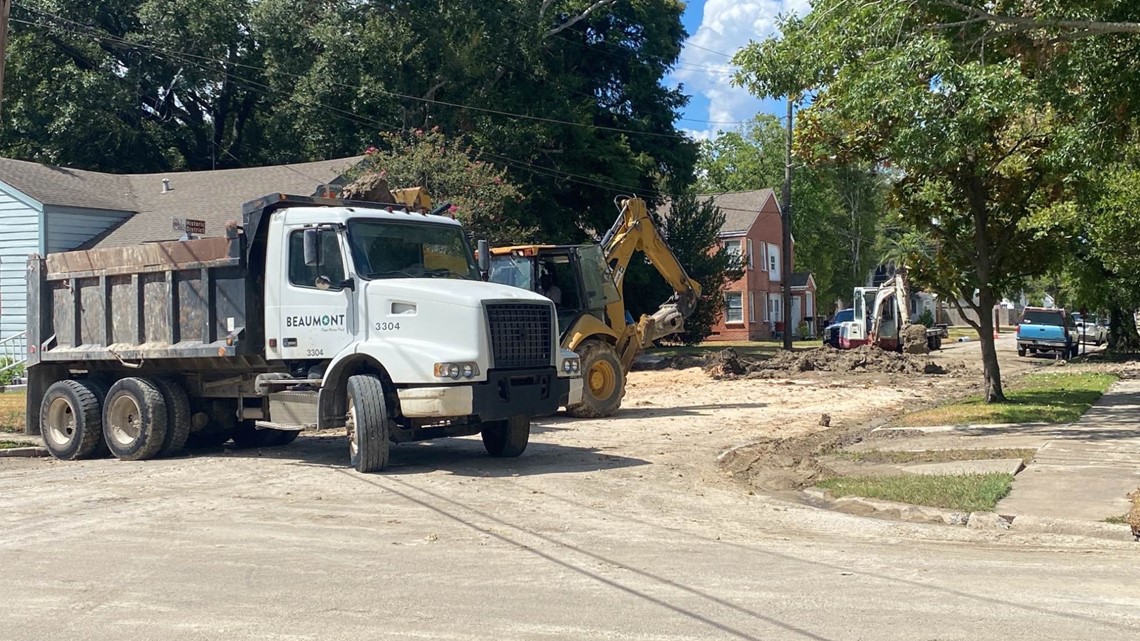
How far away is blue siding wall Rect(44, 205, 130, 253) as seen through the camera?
93.6ft

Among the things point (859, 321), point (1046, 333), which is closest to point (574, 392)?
point (859, 321)

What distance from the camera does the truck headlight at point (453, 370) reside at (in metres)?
11.6

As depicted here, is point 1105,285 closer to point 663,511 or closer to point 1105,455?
point 1105,455

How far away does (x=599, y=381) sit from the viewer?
19.2 metres

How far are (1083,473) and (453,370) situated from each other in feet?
22.8

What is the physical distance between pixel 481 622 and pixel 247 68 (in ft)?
139

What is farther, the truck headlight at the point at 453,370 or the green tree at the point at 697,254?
the green tree at the point at 697,254

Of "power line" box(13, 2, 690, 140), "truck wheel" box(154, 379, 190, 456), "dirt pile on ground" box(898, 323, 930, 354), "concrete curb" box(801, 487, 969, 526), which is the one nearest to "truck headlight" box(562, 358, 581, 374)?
"concrete curb" box(801, 487, 969, 526)

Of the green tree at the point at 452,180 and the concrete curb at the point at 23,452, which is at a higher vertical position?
the green tree at the point at 452,180

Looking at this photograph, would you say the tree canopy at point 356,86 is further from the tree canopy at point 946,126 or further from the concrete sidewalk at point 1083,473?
the concrete sidewalk at point 1083,473

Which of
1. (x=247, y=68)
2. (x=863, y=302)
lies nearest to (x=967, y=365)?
(x=863, y=302)

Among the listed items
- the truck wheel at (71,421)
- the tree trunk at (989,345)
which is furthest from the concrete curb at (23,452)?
the tree trunk at (989,345)

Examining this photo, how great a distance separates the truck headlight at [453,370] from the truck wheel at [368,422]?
0.78m

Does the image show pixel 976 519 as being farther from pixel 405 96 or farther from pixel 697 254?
pixel 697 254
